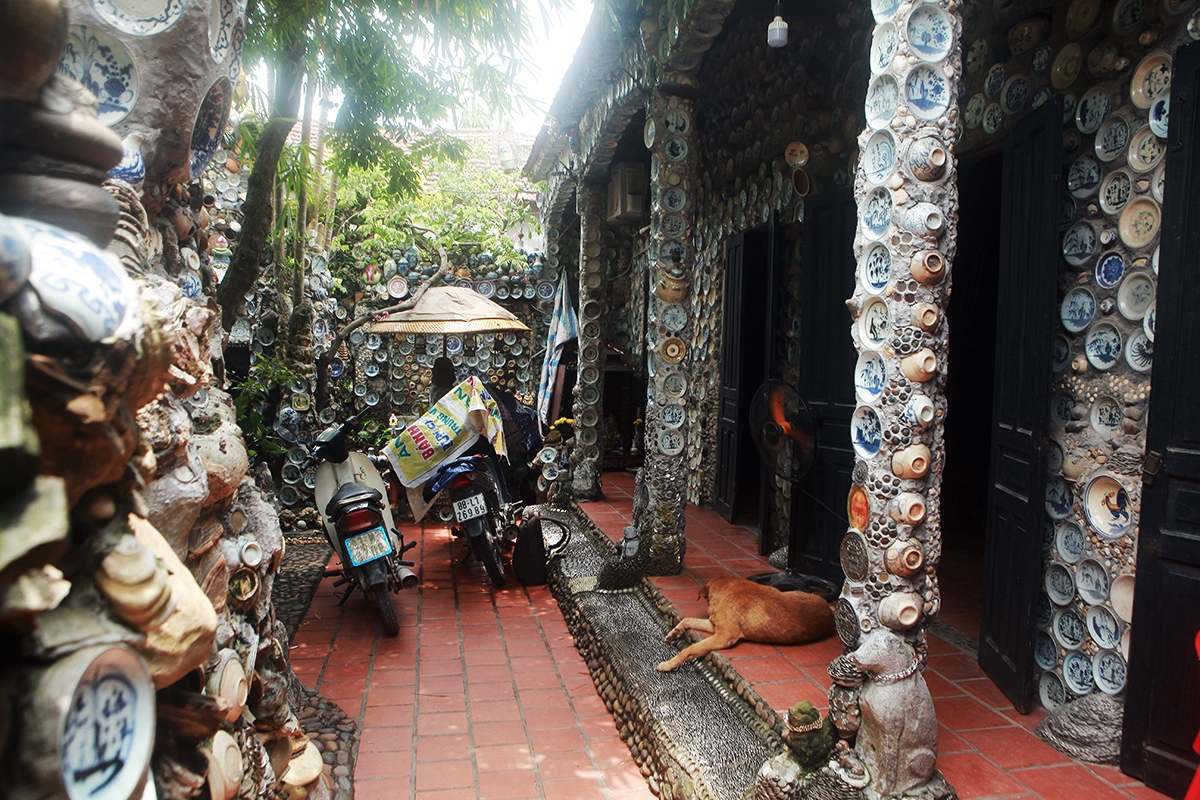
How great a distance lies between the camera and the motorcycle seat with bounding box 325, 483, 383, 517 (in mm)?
4926

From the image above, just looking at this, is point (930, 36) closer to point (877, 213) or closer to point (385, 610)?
point (877, 213)

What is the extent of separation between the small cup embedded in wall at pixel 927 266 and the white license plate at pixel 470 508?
3808 mm

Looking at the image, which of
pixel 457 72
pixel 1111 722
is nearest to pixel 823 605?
pixel 1111 722

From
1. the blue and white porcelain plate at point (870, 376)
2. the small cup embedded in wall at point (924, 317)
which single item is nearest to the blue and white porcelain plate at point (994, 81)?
the small cup embedded in wall at point (924, 317)

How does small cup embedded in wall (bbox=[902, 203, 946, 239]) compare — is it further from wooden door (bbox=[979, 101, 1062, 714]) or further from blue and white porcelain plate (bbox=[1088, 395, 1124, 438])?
blue and white porcelain plate (bbox=[1088, 395, 1124, 438])

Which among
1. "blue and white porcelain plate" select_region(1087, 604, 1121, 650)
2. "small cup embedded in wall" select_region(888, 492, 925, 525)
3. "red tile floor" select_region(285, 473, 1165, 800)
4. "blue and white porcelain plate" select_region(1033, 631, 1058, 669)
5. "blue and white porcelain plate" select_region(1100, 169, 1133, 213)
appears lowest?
"red tile floor" select_region(285, 473, 1165, 800)

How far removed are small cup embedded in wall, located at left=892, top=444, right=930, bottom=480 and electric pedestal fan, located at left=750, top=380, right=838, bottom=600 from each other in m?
1.70

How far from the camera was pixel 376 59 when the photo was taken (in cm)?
590

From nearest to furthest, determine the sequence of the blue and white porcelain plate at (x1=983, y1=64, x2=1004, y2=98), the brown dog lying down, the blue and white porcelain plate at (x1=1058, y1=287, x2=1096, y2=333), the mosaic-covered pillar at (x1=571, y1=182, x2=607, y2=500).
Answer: the blue and white porcelain plate at (x1=1058, y1=287, x2=1096, y2=333)
the blue and white porcelain plate at (x1=983, y1=64, x2=1004, y2=98)
the brown dog lying down
the mosaic-covered pillar at (x1=571, y1=182, x2=607, y2=500)

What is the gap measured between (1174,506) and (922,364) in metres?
1.00

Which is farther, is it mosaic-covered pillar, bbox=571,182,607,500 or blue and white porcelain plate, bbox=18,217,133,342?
mosaic-covered pillar, bbox=571,182,607,500

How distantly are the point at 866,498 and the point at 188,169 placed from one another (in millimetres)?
2552

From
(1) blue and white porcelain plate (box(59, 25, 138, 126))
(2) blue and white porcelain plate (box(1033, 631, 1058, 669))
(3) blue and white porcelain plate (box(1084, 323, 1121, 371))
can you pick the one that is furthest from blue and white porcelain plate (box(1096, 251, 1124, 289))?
(1) blue and white porcelain plate (box(59, 25, 138, 126))

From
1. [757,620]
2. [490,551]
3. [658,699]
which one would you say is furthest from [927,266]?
[490,551]
